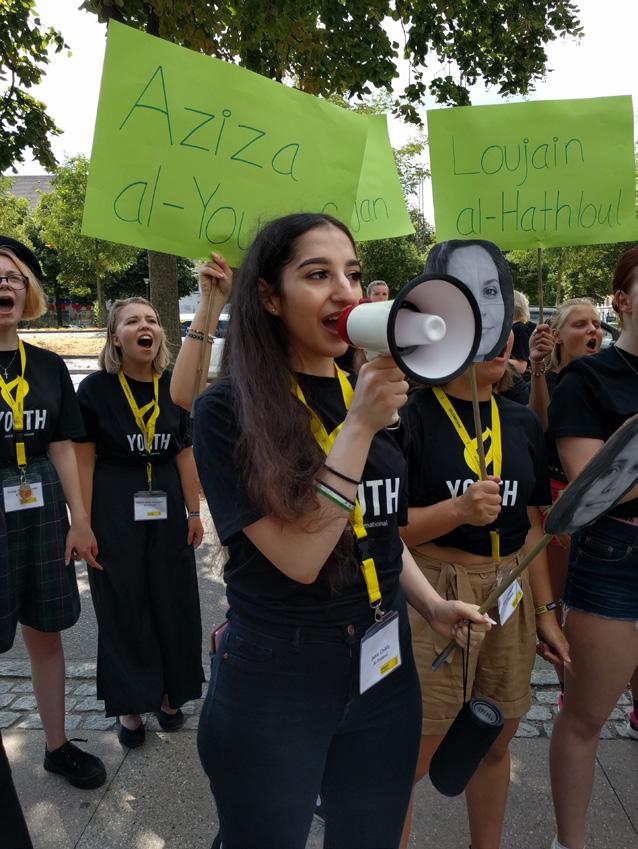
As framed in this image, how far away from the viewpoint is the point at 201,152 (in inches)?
78.3

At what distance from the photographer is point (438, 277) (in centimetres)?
106

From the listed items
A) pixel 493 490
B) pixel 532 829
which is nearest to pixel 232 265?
pixel 493 490

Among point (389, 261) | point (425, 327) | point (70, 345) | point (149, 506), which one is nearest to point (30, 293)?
point (149, 506)

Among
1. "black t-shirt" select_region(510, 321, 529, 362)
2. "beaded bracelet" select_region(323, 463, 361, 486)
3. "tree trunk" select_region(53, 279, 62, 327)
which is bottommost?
"beaded bracelet" select_region(323, 463, 361, 486)

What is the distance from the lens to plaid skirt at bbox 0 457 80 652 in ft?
8.06

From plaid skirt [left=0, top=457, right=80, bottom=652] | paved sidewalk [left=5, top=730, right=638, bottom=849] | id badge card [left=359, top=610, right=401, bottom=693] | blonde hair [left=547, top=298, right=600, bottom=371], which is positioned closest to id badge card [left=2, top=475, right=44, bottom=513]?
plaid skirt [left=0, top=457, right=80, bottom=652]

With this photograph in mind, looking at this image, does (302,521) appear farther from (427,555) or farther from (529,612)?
(529,612)

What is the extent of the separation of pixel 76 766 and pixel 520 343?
3368mm

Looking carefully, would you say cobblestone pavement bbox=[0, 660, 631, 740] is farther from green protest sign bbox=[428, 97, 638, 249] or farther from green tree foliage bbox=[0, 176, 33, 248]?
green tree foliage bbox=[0, 176, 33, 248]

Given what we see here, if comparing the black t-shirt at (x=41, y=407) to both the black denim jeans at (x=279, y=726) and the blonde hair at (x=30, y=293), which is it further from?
the black denim jeans at (x=279, y=726)

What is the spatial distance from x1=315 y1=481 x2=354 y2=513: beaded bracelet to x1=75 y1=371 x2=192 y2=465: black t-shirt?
1.82 m

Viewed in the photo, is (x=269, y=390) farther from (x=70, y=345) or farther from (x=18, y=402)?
(x=70, y=345)

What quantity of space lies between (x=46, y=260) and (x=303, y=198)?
134ft

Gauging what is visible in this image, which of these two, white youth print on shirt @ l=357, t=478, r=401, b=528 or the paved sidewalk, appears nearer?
white youth print on shirt @ l=357, t=478, r=401, b=528
